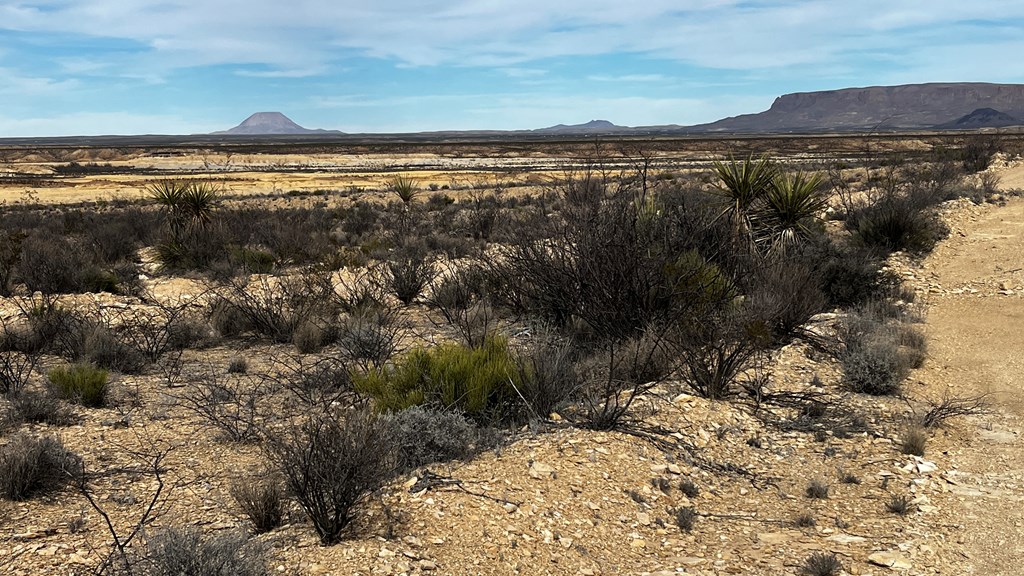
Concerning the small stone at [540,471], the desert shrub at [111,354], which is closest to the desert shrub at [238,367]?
the desert shrub at [111,354]

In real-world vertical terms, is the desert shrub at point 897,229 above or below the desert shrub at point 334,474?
above

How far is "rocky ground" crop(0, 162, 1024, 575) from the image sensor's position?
384cm

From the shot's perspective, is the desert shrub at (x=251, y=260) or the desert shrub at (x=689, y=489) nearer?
the desert shrub at (x=689, y=489)

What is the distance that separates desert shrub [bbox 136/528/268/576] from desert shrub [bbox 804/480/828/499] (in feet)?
11.7

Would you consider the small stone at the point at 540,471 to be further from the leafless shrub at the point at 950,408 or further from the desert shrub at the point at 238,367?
the desert shrub at the point at 238,367

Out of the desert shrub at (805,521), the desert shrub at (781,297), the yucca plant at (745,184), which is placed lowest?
the desert shrub at (805,521)

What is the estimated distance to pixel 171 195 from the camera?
1577 centimetres

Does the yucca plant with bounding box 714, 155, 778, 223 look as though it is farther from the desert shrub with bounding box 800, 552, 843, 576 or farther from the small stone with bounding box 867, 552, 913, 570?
the desert shrub with bounding box 800, 552, 843, 576

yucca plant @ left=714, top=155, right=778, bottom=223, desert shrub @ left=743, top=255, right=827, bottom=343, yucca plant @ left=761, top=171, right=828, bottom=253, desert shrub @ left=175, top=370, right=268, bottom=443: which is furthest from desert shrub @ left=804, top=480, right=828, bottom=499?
yucca plant @ left=761, top=171, right=828, bottom=253

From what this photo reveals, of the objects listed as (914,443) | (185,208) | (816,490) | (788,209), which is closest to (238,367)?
(816,490)

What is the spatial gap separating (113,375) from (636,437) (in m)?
5.62

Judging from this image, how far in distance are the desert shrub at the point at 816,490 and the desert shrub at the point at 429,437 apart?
2.38 m

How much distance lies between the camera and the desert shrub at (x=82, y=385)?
6.34 meters

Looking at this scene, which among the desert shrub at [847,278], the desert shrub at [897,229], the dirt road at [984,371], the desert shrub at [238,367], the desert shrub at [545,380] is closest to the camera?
the dirt road at [984,371]
